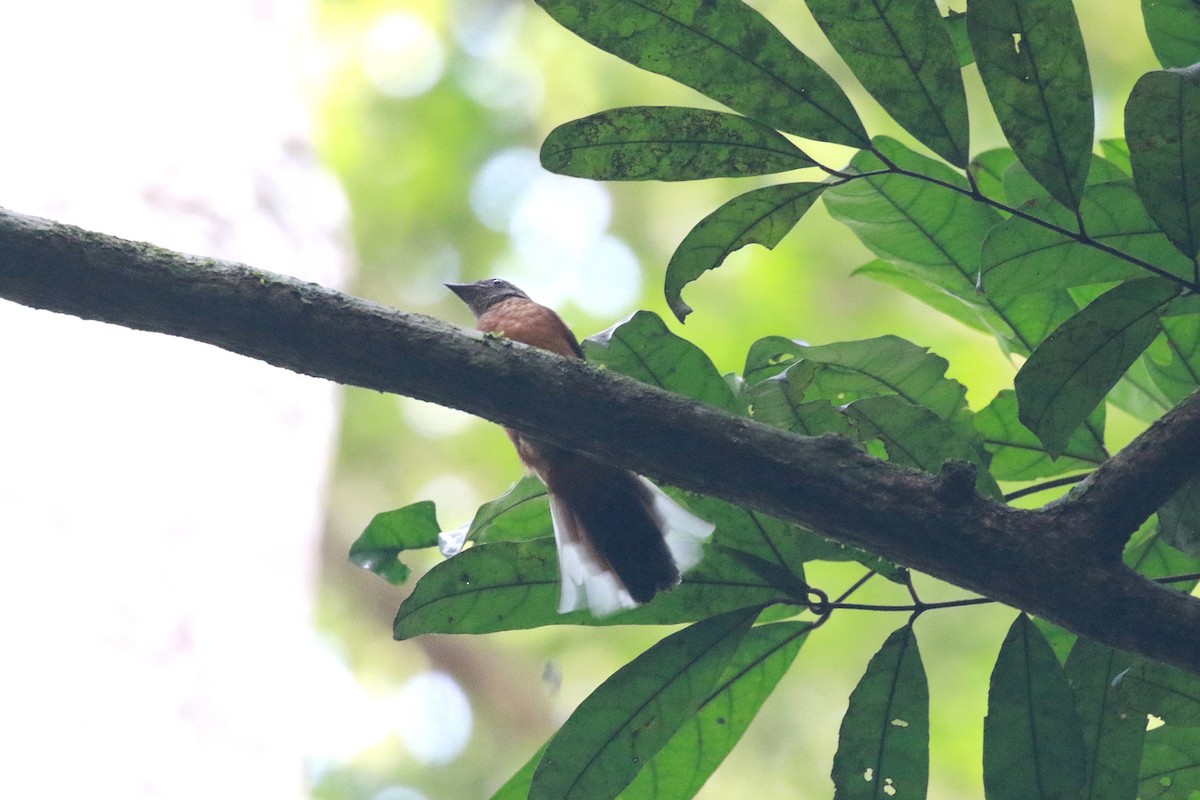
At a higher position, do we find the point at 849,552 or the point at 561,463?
the point at 561,463

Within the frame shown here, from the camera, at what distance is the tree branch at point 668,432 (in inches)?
50.2

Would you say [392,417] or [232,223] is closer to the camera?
[232,223]

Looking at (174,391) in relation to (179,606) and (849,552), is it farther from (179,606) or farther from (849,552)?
(849,552)

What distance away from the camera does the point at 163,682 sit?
3590 millimetres

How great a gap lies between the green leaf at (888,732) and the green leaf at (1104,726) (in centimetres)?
23

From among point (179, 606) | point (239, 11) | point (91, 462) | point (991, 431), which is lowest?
point (991, 431)

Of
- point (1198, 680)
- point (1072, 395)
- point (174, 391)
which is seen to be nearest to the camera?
point (1072, 395)

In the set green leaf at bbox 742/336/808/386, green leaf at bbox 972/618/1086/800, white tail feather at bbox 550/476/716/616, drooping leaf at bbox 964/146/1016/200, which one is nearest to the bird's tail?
white tail feather at bbox 550/476/716/616

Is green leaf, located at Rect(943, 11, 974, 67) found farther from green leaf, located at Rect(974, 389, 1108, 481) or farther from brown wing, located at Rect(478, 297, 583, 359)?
brown wing, located at Rect(478, 297, 583, 359)

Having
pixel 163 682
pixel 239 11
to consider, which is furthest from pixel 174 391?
pixel 239 11

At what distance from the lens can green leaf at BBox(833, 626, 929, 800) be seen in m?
1.55

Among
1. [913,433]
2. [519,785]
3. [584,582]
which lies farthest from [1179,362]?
[519,785]

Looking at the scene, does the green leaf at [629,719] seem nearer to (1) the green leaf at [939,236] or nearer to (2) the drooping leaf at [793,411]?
(2) the drooping leaf at [793,411]

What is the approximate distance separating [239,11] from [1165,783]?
17.2 ft
